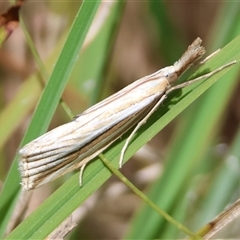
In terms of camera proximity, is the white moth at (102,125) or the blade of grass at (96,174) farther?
the white moth at (102,125)

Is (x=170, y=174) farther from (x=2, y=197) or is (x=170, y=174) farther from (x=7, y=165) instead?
(x=7, y=165)

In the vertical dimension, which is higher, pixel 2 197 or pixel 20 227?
pixel 2 197

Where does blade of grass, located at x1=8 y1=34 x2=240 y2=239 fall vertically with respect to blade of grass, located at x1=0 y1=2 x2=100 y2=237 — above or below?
below

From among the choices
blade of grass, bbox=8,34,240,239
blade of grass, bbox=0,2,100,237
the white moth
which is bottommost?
blade of grass, bbox=8,34,240,239

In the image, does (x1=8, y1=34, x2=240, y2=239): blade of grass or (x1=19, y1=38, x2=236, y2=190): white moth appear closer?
(x1=8, y1=34, x2=240, y2=239): blade of grass

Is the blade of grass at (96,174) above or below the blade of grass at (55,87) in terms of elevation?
below

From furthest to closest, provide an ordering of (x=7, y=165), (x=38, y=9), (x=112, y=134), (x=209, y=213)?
(x=38, y=9) → (x=7, y=165) → (x=209, y=213) → (x=112, y=134)

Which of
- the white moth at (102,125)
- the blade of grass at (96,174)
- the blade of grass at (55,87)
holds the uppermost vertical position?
the blade of grass at (55,87)

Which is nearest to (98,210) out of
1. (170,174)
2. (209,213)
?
(209,213)
